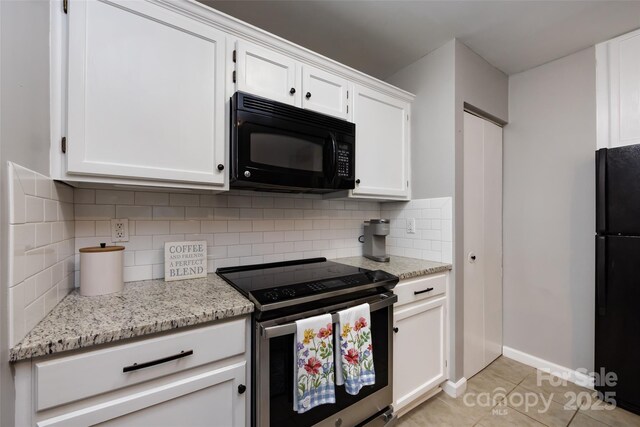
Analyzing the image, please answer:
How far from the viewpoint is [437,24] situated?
5.70 ft

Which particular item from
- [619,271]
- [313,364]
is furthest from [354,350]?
[619,271]

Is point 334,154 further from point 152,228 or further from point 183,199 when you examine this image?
point 152,228

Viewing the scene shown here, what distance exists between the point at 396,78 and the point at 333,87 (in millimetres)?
940

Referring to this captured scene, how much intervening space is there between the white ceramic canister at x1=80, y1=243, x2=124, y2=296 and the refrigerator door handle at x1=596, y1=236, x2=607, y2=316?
2709 mm

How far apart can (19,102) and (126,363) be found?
32.5 inches

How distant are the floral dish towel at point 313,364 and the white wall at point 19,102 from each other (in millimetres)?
834

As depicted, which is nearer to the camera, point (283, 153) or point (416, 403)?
point (283, 153)

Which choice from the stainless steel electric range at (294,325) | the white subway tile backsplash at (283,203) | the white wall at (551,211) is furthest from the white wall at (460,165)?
the white subway tile backsplash at (283,203)

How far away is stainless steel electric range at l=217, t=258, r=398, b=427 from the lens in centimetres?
107

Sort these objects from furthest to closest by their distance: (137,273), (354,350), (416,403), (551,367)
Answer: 1. (551,367)
2. (416,403)
3. (137,273)
4. (354,350)

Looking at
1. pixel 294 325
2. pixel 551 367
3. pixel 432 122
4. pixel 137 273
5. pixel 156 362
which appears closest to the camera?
pixel 156 362

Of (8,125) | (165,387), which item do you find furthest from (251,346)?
(8,125)

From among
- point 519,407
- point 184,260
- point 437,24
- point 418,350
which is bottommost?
point 519,407

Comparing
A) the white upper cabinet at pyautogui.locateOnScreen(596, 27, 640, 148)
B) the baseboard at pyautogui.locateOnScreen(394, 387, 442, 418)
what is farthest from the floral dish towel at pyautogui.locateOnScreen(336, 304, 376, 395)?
the white upper cabinet at pyautogui.locateOnScreen(596, 27, 640, 148)
